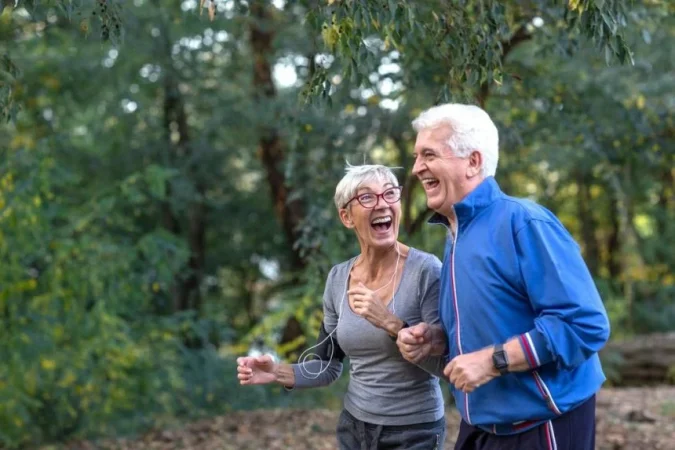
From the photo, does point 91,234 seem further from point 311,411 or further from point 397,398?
point 397,398

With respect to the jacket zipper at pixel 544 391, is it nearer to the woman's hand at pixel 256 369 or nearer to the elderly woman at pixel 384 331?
the elderly woman at pixel 384 331

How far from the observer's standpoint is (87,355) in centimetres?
817

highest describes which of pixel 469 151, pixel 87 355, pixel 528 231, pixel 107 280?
pixel 469 151

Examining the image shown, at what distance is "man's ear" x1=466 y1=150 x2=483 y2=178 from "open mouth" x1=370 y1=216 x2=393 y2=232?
0.58 metres

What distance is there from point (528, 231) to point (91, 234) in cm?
648

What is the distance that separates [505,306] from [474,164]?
1.31 ft

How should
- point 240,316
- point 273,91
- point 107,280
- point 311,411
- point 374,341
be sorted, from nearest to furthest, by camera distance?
point 374,341
point 107,280
point 311,411
point 273,91
point 240,316

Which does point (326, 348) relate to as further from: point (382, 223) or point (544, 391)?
point (544, 391)

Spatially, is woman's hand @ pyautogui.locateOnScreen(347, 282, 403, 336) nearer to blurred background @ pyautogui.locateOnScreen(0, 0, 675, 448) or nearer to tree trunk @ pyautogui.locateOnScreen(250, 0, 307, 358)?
blurred background @ pyautogui.locateOnScreen(0, 0, 675, 448)

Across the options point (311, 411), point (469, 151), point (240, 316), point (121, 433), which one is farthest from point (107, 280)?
point (240, 316)

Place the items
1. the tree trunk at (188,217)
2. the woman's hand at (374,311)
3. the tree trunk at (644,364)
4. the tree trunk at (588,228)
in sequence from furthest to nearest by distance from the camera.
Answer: the tree trunk at (588,228) → the tree trunk at (644,364) → the tree trunk at (188,217) → the woman's hand at (374,311)

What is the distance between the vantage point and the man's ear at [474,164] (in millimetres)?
2738

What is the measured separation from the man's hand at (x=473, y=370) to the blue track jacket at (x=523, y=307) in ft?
0.32

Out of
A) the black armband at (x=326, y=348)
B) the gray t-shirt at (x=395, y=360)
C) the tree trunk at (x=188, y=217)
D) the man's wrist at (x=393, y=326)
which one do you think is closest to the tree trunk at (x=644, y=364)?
the tree trunk at (x=188, y=217)
